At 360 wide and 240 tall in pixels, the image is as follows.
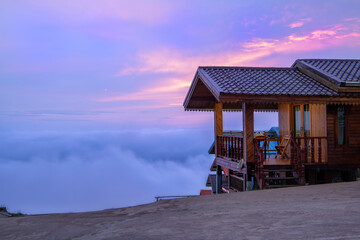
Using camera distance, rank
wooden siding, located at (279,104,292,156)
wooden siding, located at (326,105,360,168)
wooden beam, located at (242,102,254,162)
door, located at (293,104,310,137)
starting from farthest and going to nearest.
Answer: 1. wooden siding, located at (279,104,292,156)
2. door, located at (293,104,310,137)
3. wooden siding, located at (326,105,360,168)
4. wooden beam, located at (242,102,254,162)

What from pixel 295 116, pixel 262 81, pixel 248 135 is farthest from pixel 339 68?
pixel 248 135

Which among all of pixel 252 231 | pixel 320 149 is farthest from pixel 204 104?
pixel 252 231

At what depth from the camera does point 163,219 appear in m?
6.48

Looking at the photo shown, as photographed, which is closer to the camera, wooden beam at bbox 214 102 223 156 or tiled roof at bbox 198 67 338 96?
tiled roof at bbox 198 67 338 96

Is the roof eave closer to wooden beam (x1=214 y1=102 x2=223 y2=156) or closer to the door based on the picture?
wooden beam (x1=214 y1=102 x2=223 y2=156)

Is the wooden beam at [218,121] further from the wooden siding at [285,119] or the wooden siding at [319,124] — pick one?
the wooden siding at [319,124]

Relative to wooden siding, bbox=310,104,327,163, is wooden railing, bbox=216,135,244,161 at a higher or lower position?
lower

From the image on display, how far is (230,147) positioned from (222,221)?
26.3 feet

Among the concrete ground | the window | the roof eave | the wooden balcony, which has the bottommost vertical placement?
the concrete ground

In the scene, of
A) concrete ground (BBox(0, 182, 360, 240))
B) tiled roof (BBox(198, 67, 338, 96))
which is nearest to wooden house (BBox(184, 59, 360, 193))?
tiled roof (BBox(198, 67, 338, 96))

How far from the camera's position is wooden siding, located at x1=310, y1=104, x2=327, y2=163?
13095mm

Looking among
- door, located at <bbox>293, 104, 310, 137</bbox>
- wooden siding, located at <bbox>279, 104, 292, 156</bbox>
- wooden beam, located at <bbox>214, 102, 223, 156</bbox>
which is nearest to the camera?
door, located at <bbox>293, 104, 310, 137</bbox>

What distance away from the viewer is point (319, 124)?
13492 mm

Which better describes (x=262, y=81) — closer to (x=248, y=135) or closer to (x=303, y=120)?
(x=248, y=135)
